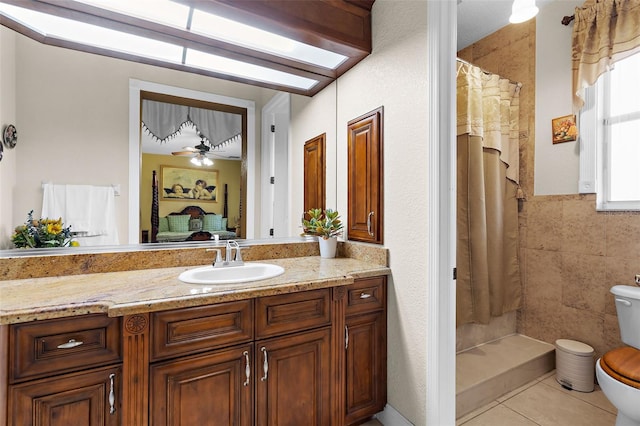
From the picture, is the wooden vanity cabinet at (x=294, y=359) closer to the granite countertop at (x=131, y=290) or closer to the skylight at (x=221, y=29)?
the granite countertop at (x=131, y=290)

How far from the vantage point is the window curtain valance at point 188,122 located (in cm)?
159

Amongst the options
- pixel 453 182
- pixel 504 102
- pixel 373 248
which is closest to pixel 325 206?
pixel 373 248

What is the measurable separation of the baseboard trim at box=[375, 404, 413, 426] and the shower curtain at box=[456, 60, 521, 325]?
0.85 metres

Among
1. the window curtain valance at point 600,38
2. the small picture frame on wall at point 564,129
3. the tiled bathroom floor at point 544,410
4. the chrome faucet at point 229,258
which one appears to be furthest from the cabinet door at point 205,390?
the window curtain valance at point 600,38

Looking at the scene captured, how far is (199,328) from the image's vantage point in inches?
45.3

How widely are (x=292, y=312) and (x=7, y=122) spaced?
149 centimetres

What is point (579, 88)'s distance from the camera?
2.03 m

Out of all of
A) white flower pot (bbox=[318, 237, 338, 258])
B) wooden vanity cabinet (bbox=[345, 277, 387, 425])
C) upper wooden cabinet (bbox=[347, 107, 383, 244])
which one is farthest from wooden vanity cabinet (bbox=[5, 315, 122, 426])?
upper wooden cabinet (bbox=[347, 107, 383, 244])

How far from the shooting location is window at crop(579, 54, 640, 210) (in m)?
1.92

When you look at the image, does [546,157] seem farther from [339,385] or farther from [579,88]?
[339,385]

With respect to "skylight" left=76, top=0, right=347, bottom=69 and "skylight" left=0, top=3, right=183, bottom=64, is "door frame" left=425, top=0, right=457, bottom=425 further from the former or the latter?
"skylight" left=0, top=3, right=183, bottom=64

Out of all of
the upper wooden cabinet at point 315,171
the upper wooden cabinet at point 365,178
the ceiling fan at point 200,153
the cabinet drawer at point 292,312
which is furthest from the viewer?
the upper wooden cabinet at point 315,171

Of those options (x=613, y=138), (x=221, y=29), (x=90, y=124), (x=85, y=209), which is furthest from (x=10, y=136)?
(x=613, y=138)

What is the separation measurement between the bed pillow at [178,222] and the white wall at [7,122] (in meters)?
0.62
